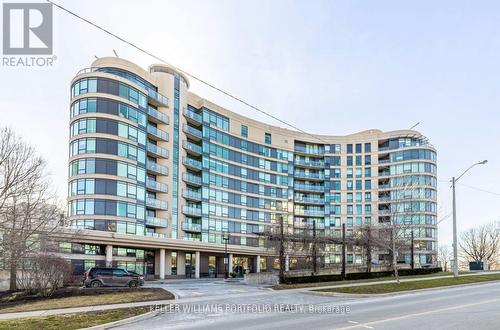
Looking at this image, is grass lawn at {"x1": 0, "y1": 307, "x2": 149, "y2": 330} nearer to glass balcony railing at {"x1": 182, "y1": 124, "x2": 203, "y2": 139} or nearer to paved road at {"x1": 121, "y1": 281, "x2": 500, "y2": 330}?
paved road at {"x1": 121, "y1": 281, "x2": 500, "y2": 330}

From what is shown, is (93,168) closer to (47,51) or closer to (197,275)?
(197,275)

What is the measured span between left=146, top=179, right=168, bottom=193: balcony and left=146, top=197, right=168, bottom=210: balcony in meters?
1.47

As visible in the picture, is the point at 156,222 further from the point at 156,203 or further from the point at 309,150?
the point at 309,150

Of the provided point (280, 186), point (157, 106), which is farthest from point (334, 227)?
point (157, 106)

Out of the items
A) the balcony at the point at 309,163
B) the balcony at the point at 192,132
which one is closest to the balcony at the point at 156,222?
the balcony at the point at 192,132

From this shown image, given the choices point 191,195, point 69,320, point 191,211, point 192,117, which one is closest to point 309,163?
point 192,117

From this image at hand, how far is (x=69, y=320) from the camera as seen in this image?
13.4 m

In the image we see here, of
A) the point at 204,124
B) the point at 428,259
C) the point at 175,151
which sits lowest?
the point at 428,259

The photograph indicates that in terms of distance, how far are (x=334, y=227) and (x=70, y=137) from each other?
2396 inches

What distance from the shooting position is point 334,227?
88.9 metres

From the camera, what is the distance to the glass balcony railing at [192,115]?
60950mm

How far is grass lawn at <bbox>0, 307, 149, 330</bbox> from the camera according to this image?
12336 mm

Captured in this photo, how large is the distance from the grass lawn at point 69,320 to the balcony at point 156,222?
3732cm

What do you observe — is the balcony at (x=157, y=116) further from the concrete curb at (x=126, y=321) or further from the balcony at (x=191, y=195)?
the concrete curb at (x=126, y=321)
